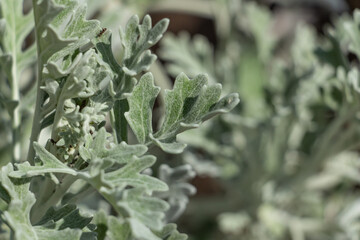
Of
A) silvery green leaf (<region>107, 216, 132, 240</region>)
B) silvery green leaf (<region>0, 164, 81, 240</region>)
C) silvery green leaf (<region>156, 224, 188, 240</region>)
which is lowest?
silvery green leaf (<region>0, 164, 81, 240</region>)

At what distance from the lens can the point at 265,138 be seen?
46.8 inches

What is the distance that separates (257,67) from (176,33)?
0.79 m

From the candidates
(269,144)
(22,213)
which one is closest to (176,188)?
(22,213)

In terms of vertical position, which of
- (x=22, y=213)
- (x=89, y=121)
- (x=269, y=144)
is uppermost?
(x=269, y=144)

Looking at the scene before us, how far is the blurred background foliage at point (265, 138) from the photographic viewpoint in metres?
1.04

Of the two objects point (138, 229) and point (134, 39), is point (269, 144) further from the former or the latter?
point (138, 229)

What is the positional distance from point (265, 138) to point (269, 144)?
0.05 feet

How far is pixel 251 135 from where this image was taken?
3.81ft

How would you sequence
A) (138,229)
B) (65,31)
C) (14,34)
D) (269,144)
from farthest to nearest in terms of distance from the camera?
(269,144)
(14,34)
(65,31)
(138,229)

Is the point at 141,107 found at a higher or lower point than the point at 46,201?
higher

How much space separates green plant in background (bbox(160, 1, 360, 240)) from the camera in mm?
1058

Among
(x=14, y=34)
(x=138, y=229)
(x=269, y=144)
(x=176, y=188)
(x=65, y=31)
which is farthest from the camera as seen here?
(x=269, y=144)

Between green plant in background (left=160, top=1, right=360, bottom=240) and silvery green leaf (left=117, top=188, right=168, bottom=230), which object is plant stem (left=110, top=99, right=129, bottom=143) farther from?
green plant in background (left=160, top=1, right=360, bottom=240)

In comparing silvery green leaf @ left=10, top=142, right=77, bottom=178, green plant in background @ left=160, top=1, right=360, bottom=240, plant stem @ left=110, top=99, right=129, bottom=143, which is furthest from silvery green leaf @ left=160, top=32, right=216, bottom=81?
silvery green leaf @ left=10, top=142, right=77, bottom=178
